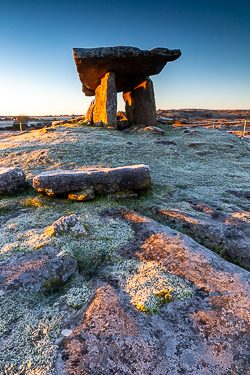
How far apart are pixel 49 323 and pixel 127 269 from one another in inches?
51.1

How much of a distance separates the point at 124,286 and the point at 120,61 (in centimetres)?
1539

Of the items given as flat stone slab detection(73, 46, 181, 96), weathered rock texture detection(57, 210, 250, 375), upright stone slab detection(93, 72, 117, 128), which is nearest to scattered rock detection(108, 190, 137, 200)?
weathered rock texture detection(57, 210, 250, 375)

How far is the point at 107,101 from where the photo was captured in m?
15.8

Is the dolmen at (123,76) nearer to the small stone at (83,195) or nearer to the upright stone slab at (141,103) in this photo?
the upright stone slab at (141,103)

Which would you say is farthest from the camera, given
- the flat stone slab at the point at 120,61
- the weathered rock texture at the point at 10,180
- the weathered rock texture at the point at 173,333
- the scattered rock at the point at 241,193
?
the flat stone slab at the point at 120,61

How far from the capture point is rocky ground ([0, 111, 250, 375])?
6.74ft

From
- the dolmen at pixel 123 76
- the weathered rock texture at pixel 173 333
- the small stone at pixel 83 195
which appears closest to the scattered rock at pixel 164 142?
the dolmen at pixel 123 76

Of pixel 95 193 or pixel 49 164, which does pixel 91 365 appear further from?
pixel 49 164

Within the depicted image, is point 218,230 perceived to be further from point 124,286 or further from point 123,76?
point 123,76

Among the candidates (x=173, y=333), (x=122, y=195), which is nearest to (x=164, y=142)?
(x=122, y=195)

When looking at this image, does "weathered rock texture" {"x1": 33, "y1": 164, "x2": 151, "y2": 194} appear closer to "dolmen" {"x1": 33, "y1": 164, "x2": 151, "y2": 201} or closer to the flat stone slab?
"dolmen" {"x1": 33, "y1": 164, "x2": 151, "y2": 201}

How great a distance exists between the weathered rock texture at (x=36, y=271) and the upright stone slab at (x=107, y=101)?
1394 cm

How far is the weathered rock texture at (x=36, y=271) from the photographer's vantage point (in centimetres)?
300

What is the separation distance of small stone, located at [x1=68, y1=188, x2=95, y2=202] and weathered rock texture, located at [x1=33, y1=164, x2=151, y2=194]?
11 cm
